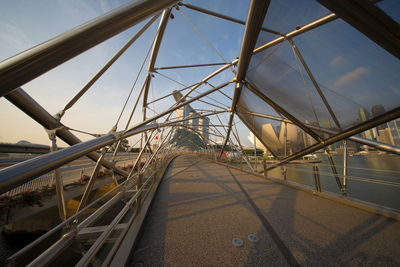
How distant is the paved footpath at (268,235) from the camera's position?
2.27 m

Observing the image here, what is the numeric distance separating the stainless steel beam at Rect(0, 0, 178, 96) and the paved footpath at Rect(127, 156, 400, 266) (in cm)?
289

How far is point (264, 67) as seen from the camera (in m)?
5.64

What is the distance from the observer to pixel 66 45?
108cm

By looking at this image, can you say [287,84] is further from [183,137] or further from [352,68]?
[183,137]

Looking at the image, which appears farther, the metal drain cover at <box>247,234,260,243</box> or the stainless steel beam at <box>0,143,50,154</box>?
the stainless steel beam at <box>0,143,50,154</box>

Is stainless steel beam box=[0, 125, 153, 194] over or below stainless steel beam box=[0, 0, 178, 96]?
below

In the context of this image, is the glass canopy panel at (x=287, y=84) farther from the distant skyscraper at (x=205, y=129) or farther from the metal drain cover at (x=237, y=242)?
the distant skyscraper at (x=205, y=129)

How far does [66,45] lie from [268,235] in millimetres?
4282

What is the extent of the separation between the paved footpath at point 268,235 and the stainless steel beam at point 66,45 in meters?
2.89

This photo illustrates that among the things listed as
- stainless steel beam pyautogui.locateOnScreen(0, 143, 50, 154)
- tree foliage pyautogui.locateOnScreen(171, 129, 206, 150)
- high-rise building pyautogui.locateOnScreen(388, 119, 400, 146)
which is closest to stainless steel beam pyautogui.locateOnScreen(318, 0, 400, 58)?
high-rise building pyautogui.locateOnScreen(388, 119, 400, 146)

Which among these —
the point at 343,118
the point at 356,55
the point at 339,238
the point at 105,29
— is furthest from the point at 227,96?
the point at 105,29

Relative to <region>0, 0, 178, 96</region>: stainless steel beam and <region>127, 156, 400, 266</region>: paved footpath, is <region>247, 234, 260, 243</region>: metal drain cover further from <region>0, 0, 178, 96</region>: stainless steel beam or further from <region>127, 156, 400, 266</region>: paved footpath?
<region>0, 0, 178, 96</region>: stainless steel beam

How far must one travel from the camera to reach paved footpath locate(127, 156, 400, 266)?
7.45 ft

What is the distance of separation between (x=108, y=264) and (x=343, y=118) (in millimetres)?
8433
